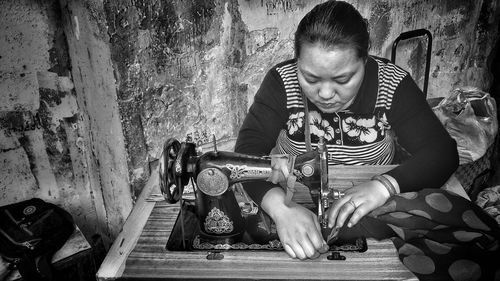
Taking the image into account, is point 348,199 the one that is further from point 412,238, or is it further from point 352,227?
point 412,238

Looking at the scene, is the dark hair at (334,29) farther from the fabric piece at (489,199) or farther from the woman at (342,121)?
the fabric piece at (489,199)

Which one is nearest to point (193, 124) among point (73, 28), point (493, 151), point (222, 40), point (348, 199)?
point (222, 40)

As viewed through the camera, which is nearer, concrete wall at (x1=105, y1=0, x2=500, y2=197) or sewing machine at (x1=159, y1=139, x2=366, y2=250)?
sewing machine at (x1=159, y1=139, x2=366, y2=250)

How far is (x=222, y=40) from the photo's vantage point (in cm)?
260

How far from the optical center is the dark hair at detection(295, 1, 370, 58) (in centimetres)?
154

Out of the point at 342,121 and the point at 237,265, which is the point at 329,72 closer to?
the point at 342,121

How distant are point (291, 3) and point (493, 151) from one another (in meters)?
1.87

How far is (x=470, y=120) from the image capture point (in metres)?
2.64

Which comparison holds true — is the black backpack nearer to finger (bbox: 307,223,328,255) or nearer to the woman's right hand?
the woman's right hand

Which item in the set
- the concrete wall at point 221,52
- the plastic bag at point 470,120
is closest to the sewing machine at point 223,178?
the concrete wall at point 221,52

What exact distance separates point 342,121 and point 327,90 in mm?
389

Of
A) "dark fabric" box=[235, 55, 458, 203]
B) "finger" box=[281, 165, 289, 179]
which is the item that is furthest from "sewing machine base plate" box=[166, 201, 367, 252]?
"finger" box=[281, 165, 289, 179]

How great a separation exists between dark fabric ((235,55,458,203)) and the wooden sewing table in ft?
0.93

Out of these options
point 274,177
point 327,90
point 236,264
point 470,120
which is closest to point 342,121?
Result: point 327,90
